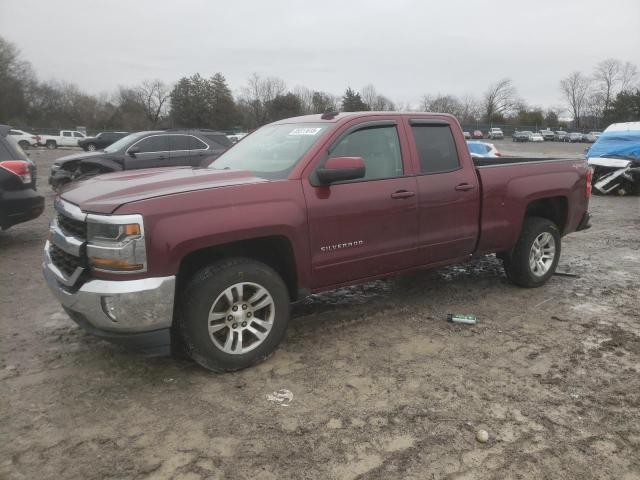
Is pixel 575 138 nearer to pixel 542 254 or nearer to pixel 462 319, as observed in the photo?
pixel 542 254

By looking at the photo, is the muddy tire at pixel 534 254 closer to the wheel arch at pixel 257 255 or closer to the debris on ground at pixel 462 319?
the debris on ground at pixel 462 319

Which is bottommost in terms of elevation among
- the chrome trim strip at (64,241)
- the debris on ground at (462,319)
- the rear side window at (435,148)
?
the debris on ground at (462,319)

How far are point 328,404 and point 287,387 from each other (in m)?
0.36

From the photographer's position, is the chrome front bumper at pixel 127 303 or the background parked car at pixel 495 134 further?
the background parked car at pixel 495 134

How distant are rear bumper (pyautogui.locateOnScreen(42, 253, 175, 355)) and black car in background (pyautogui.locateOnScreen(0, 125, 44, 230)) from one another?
4598 millimetres

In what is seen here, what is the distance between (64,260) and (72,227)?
0.26m

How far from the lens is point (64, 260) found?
11.9 ft

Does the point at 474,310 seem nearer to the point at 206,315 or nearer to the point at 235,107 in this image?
the point at 206,315

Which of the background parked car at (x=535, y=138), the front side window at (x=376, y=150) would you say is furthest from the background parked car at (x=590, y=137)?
the front side window at (x=376, y=150)

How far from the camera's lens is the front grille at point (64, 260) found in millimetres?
3484

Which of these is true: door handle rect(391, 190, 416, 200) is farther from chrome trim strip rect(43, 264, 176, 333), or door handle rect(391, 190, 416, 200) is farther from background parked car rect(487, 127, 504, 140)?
background parked car rect(487, 127, 504, 140)

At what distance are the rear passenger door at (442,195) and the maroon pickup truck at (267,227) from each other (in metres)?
0.01

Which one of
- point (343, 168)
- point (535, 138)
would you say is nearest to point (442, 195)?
point (343, 168)

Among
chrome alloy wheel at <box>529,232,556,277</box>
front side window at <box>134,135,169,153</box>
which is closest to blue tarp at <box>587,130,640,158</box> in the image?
chrome alloy wheel at <box>529,232,556,277</box>
